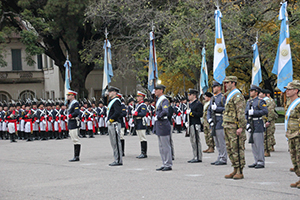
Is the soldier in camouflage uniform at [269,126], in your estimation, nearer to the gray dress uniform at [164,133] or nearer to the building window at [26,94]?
the gray dress uniform at [164,133]

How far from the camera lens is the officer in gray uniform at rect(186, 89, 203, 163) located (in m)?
12.0

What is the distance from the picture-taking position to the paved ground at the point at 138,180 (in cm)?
798

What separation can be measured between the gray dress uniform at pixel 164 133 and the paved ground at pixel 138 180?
30 cm

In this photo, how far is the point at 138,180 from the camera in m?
9.47

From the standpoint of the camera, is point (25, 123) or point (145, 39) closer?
point (25, 123)

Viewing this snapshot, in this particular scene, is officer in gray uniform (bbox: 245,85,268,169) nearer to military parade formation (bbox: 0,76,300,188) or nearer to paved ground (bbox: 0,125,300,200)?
military parade formation (bbox: 0,76,300,188)

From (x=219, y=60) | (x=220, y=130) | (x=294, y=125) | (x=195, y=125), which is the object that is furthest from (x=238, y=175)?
(x=219, y=60)

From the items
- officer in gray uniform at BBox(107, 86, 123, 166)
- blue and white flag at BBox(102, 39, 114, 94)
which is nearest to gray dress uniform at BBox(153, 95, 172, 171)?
officer in gray uniform at BBox(107, 86, 123, 166)

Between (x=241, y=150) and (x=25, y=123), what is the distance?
53.9 ft

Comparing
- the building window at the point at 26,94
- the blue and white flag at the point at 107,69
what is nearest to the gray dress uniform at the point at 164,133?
the blue and white flag at the point at 107,69

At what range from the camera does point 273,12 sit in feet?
94.1

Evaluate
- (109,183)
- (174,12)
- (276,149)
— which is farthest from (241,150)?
(174,12)

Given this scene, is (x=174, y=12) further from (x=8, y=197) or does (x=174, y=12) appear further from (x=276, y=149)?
(x=8, y=197)

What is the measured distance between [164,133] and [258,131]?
223 centimetres
